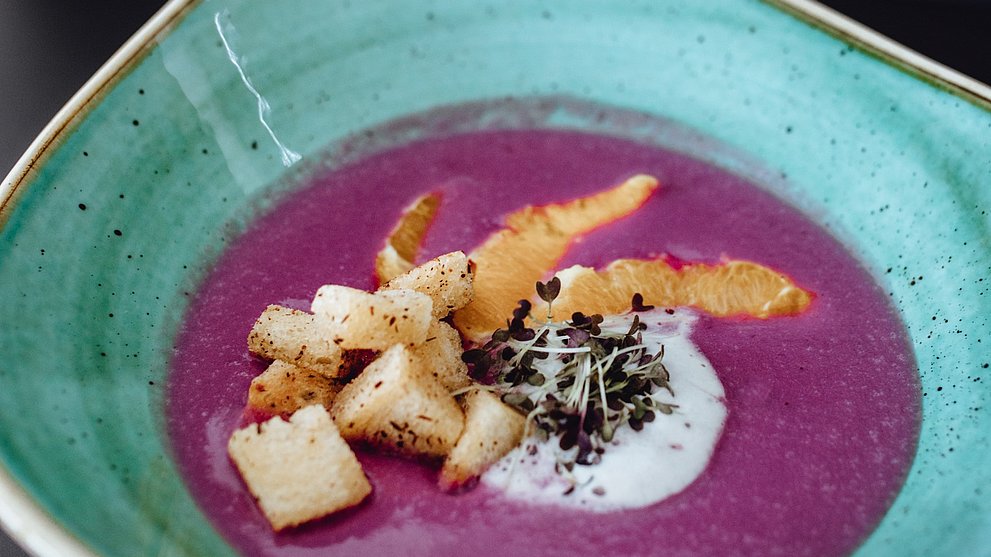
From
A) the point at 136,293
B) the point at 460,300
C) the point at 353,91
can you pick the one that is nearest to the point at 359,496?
the point at 460,300

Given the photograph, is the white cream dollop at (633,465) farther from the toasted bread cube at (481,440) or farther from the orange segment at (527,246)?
the orange segment at (527,246)

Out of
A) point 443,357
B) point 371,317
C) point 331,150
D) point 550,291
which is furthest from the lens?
point 331,150

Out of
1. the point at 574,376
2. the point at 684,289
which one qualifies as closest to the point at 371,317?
the point at 574,376

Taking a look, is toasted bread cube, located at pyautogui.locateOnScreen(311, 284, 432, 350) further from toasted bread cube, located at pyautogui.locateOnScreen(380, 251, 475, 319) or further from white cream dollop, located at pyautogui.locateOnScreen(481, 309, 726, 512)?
white cream dollop, located at pyautogui.locateOnScreen(481, 309, 726, 512)

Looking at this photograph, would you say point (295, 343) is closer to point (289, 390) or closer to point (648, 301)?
point (289, 390)

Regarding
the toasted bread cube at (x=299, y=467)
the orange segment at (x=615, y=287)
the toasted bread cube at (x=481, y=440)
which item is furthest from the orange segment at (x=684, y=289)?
the toasted bread cube at (x=299, y=467)

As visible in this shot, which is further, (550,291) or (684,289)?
(684,289)

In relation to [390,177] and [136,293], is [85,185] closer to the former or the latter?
[136,293]
